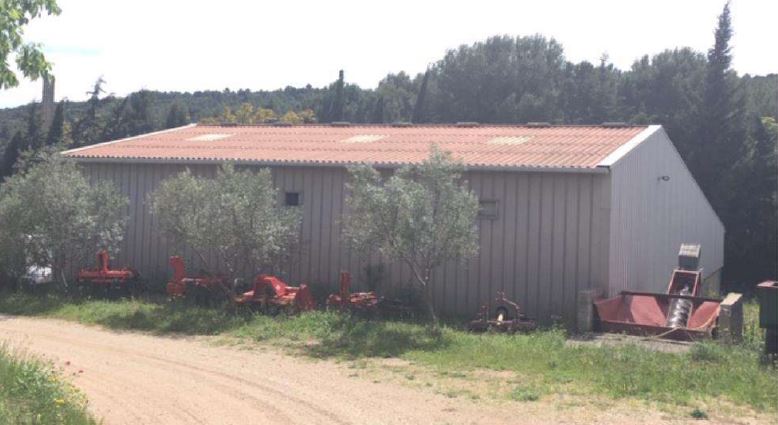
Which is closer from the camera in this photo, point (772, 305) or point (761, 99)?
point (772, 305)

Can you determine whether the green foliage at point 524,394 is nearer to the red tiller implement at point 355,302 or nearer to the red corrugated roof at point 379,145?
the red tiller implement at point 355,302

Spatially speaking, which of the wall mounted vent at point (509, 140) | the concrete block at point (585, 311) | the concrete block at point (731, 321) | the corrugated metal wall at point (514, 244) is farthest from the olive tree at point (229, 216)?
the concrete block at point (731, 321)

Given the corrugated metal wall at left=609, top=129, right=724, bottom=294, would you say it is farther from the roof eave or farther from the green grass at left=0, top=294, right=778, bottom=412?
the green grass at left=0, top=294, right=778, bottom=412

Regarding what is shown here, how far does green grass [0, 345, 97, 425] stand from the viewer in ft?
23.7

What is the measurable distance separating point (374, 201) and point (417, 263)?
4.75 ft

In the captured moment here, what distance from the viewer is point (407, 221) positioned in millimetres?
13508

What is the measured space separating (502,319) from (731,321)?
11.8ft

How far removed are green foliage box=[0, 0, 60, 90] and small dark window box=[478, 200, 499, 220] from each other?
9.21m

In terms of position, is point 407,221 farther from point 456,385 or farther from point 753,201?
point 753,201

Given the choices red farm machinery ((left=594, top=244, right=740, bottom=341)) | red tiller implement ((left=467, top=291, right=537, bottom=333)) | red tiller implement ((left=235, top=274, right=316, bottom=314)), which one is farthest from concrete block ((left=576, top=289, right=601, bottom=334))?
red tiller implement ((left=235, top=274, right=316, bottom=314))

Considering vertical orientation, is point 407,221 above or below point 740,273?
above

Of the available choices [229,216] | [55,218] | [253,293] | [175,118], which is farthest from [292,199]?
[175,118]

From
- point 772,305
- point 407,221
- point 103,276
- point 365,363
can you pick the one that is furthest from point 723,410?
point 103,276

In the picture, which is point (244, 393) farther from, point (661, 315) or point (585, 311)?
point (661, 315)
